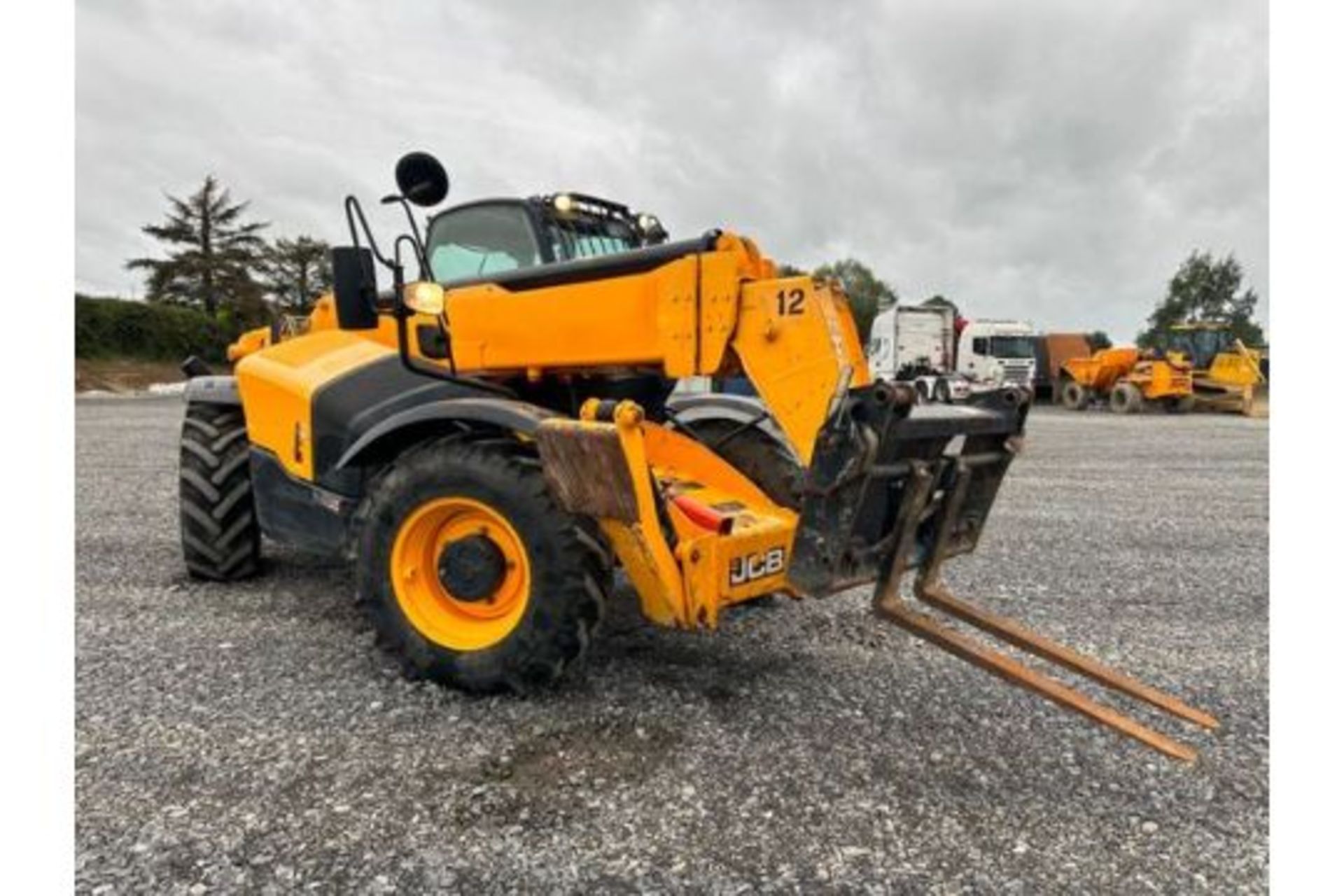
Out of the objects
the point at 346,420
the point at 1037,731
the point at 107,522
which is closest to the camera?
the point at 1037,731

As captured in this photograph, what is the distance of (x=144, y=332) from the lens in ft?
106

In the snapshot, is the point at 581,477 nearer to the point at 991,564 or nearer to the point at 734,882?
the point at 734,882

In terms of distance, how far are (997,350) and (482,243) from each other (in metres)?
26.7

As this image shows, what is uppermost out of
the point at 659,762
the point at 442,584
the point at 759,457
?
the point at 759,457

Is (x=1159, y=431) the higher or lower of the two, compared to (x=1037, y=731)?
higher

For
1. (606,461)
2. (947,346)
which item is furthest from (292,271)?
(606,461)

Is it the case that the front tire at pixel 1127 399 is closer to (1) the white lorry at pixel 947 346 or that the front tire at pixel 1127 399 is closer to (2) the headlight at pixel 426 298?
(1) the white lorry at pixel 947 346

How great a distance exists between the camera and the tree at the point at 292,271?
46.1 metres

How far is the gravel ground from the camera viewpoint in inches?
91.9

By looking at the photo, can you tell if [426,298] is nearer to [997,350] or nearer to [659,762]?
[659,762]

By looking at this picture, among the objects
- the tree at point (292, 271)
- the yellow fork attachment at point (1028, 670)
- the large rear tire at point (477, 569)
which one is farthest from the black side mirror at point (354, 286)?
the tree at point (292, 271)

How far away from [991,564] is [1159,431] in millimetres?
14108

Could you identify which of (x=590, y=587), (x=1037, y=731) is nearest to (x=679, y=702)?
(x=590, y=587)

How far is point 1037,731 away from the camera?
316cm
